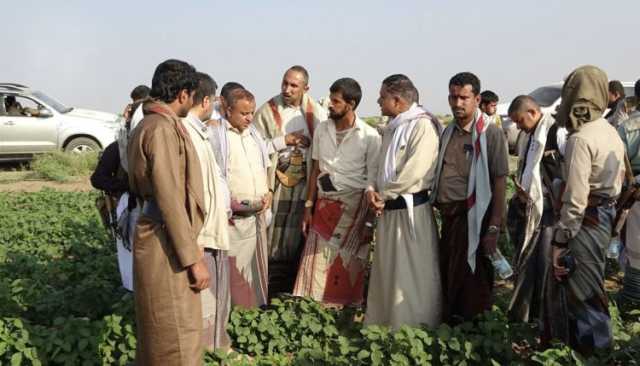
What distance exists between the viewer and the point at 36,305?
4730mm

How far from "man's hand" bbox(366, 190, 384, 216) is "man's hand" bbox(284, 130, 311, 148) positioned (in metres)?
1.02

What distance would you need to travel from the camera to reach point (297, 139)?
521cm

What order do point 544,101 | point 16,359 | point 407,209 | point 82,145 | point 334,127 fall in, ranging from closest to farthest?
point 16,359
point 407,209
point 334,127
point 82,145
point 544,101

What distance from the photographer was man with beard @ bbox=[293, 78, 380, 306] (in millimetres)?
4816

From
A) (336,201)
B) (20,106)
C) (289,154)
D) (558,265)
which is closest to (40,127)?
(20,106)

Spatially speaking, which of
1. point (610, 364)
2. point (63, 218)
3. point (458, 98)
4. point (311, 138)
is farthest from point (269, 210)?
point (63, 218)

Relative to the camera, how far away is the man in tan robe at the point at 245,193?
4.54 meters

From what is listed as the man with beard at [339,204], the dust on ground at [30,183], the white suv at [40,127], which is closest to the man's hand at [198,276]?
the man with beard at [339,204]

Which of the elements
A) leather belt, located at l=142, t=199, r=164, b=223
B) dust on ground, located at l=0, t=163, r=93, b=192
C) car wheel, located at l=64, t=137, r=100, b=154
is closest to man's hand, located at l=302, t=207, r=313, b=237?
leather belt, located at l=142, t=199, r=164, b=223

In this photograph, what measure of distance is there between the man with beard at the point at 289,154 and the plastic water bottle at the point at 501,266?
5.67 feet

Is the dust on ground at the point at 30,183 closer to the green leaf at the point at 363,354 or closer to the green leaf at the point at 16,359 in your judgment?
the green leaf at the point at 16,359

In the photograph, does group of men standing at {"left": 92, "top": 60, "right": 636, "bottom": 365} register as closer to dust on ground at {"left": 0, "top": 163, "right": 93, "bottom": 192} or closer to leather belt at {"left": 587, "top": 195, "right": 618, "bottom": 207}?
leather belt at {"left": 587, "top": 195, "right": 618, "bottom": 207}

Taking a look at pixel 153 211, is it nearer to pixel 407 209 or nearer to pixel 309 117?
pixel 407 209

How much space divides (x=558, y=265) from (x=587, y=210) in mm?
354
